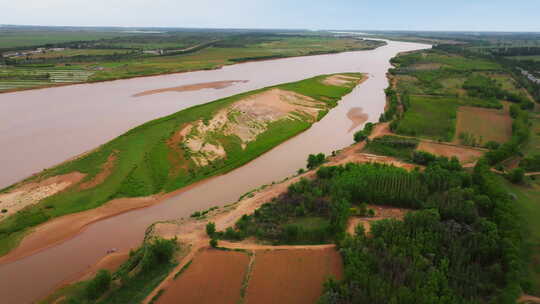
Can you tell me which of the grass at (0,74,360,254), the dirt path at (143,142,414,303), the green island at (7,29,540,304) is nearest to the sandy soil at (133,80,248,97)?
the grass at (0,74,360,254)

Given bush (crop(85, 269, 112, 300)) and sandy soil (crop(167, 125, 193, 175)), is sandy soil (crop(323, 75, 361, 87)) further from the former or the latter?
bush (crop(85, 269, 112, 300))

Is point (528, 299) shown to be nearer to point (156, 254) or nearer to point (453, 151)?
point (156, 254)

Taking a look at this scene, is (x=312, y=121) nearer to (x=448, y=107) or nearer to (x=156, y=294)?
(x=448, y=107)

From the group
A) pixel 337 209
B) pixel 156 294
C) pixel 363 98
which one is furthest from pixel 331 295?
pixel 363 98

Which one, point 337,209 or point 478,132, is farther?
point 478,132

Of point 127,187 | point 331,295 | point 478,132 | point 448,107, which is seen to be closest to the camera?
point 331,295

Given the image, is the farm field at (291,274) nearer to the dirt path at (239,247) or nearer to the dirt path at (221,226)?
the dirt path at (239,247)

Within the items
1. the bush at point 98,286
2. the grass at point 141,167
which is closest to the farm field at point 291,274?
the bush at point 98,286
